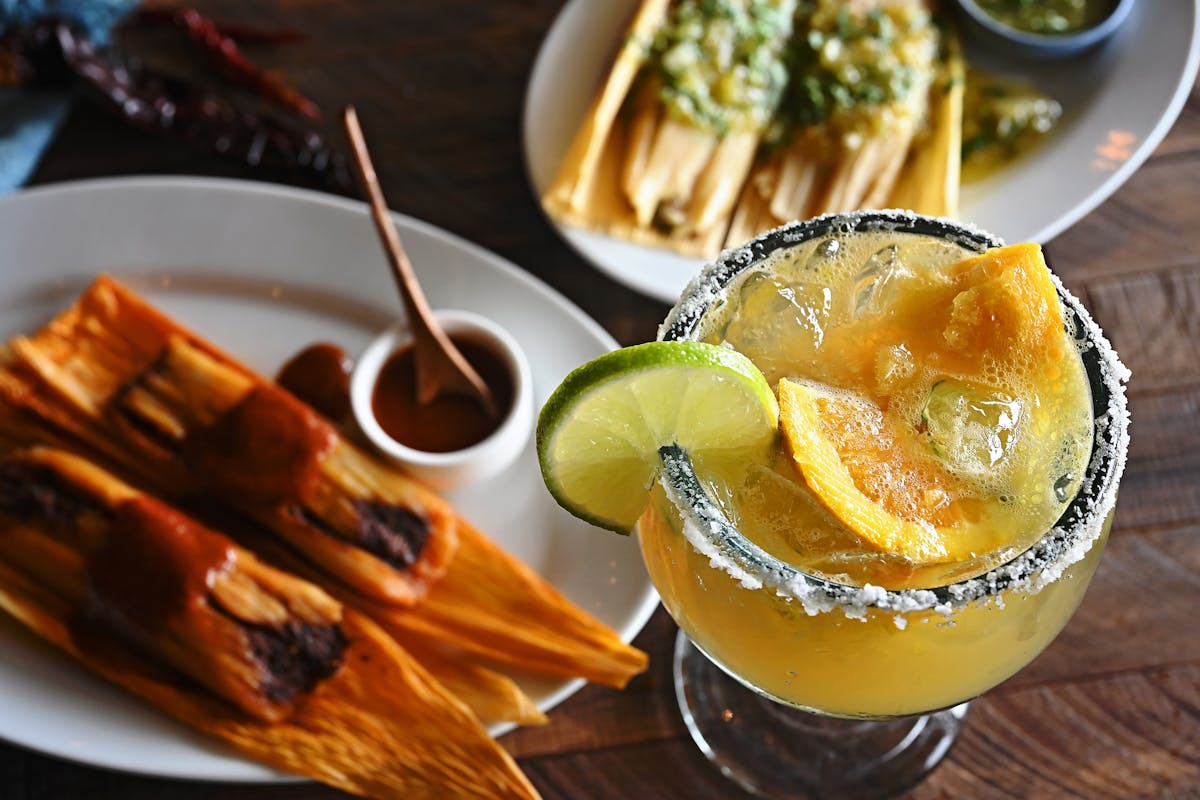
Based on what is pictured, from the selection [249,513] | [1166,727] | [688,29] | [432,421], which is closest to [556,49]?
[688,29]

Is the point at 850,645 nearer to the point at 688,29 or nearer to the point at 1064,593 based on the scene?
the point at 1064,593

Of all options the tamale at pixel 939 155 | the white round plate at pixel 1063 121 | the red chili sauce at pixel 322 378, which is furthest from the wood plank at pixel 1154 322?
the red chili sauce at pixel 322 378

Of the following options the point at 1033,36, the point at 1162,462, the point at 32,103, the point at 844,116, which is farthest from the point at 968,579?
the point at 32,103

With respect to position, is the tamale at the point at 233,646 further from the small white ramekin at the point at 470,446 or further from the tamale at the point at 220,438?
the small white ramekin at the point at 470,446

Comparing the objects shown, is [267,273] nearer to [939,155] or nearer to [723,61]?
[723,61]

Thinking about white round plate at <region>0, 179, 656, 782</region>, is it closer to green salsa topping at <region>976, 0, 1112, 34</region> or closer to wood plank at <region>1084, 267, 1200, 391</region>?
wood plank at <region>1084, 267, 1200, 391</region>
